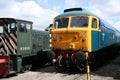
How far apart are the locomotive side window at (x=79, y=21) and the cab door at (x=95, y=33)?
38 centimetres

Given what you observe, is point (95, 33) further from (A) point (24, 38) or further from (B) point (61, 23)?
(A) point (24, 38)

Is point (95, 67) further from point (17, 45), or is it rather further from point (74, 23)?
point (17, 45)

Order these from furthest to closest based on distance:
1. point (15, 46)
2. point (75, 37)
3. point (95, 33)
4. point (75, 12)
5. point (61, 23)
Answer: point (61, 23) → point (75, 12) → point (95, 33) → point (75, 37) → point (15, 46)

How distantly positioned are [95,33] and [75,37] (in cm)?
121

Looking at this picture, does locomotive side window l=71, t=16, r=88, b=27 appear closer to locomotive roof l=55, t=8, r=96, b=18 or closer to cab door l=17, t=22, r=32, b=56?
locomotive roof l=55, t=8, r=96, b=18

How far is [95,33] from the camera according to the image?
487 inches

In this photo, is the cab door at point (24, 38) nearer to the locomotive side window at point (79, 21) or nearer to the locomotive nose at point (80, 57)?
the locomotive side window at point (79, 21)

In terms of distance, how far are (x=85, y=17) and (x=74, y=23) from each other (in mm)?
648

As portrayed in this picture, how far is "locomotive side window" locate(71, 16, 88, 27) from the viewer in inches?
482

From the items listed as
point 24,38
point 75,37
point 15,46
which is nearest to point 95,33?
point 75,37

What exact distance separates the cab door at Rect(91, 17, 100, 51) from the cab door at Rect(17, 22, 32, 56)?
3.44 m

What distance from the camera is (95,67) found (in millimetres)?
14281

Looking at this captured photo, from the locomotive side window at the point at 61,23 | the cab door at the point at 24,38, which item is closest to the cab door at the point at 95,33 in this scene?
the locomotive side window at the point at 61,23

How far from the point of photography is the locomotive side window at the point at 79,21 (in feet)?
40.2
